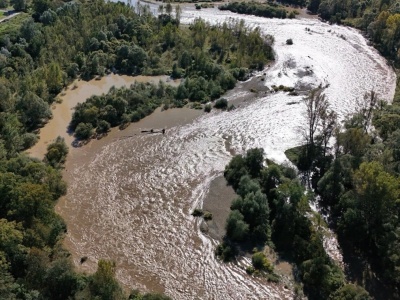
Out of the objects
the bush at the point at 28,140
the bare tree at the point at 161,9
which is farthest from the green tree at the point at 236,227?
the bare tree at the point at 161,9

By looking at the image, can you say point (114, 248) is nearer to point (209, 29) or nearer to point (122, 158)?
point (122, 158)

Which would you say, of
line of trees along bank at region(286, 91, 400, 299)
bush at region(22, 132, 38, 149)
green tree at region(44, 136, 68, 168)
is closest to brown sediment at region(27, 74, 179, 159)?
bush at region(22, 132, 38, 149)

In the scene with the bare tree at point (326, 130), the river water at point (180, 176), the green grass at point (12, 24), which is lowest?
the river water at point (180, 176)

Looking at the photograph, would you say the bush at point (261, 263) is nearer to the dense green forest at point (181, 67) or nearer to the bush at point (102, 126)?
the bush at point (102, 126)

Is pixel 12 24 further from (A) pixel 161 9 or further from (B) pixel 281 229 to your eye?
(B) pixel 281 229

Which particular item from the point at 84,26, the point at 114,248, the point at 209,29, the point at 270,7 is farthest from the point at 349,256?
the point at 270,7

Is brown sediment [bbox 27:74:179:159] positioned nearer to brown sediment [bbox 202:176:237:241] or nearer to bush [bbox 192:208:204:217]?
brown sediment [bbox 202:176:237:241]
